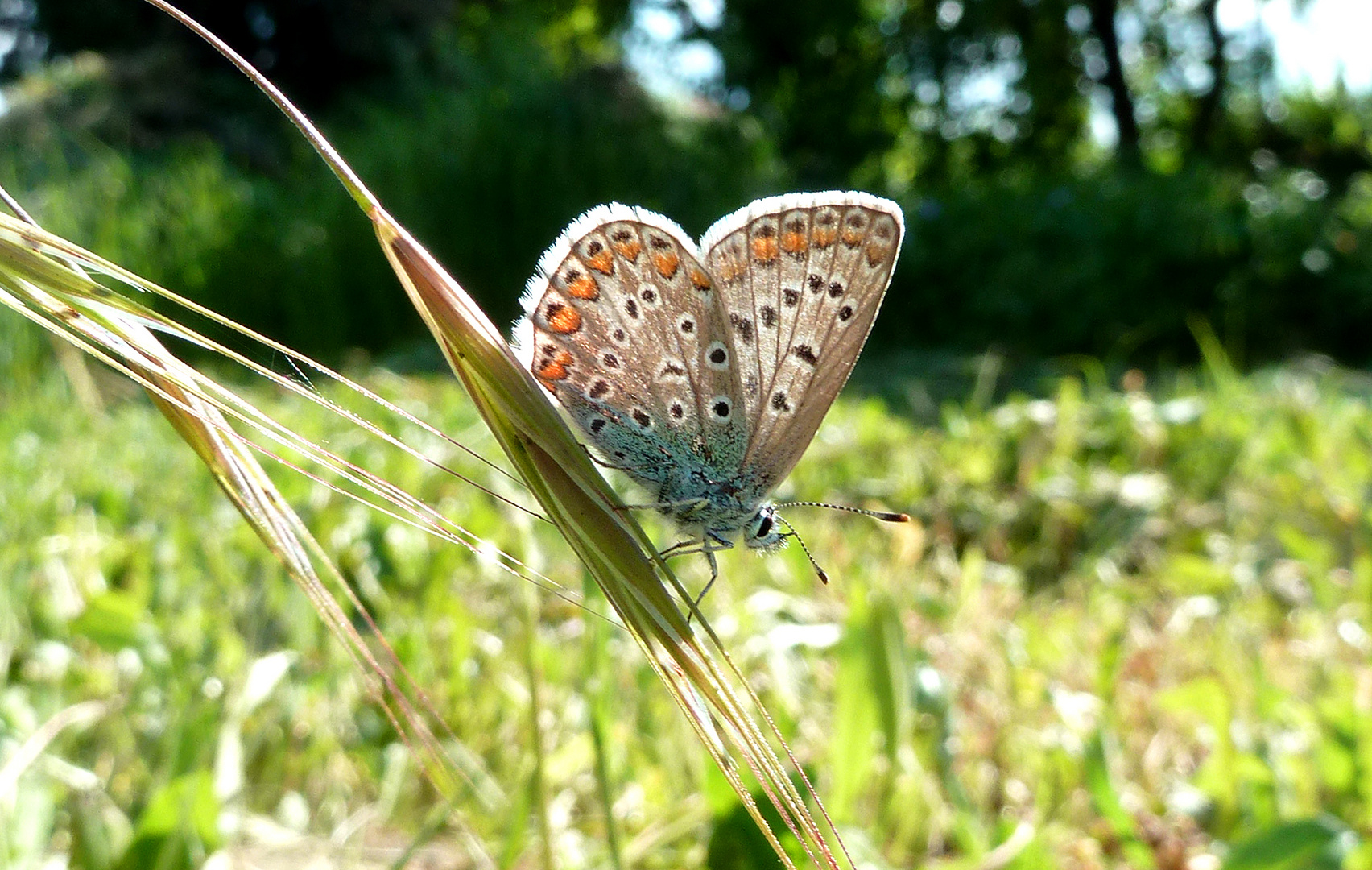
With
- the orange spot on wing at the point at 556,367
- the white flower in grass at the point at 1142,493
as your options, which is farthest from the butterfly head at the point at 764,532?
the white flower in grass at the point at 1142,493

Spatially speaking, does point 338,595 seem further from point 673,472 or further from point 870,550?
point 870,550

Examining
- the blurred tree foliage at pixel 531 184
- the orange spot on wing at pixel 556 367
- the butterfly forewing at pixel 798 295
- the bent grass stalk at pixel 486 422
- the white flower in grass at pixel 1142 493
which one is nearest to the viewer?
the bent grass stalk at pixel 486 422

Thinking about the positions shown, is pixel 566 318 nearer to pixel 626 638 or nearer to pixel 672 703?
pixel 626 638

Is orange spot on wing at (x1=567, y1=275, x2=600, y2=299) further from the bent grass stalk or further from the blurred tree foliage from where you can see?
the blurred tree foliage

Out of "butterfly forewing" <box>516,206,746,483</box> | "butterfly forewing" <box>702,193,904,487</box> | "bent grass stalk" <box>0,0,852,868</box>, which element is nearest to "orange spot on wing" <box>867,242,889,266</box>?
"butterfly forewing" <box>702,193,904,487</box>

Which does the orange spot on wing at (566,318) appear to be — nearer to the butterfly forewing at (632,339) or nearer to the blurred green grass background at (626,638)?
the butterfly forewing at (632,339)

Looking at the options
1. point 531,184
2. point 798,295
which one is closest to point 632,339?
point 798,295

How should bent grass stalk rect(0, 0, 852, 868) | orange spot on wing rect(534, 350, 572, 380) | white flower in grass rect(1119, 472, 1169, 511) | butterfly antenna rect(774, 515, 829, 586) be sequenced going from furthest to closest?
white flower in grass rect(1119, 472, 1169, 511) < orange spot on wing rect(534, 350, 572, 380) < butterfly antenna rect(774, 515, 829, 586) < bent grass stalk rect(0, 0, 852, 868)
